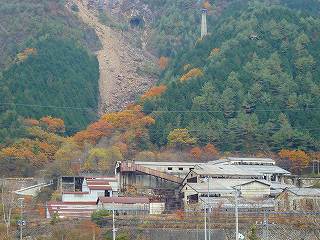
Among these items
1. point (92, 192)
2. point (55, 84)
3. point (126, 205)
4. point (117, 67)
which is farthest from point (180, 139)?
point (117, 67)

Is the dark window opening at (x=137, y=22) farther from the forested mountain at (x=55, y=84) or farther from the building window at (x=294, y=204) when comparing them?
the building window at (x=294, y=204)

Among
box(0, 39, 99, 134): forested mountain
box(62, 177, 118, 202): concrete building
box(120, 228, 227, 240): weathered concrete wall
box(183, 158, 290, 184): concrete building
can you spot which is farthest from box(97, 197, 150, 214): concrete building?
box(0, 39, 99, 134): forested mountain

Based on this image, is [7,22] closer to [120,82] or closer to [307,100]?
[120,82]

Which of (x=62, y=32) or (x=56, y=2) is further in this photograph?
(x=56, y=2)

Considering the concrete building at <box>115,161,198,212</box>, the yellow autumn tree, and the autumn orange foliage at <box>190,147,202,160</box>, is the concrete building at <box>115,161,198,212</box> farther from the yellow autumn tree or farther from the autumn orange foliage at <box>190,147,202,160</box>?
the yellow autumn tree

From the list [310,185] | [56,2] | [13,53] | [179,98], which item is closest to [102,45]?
[56,2]

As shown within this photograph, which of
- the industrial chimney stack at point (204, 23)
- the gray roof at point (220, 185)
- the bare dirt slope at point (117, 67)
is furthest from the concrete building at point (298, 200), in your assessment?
the industrial chimney stack at point (204, 23)

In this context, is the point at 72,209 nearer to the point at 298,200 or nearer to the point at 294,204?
the point at 294,204
